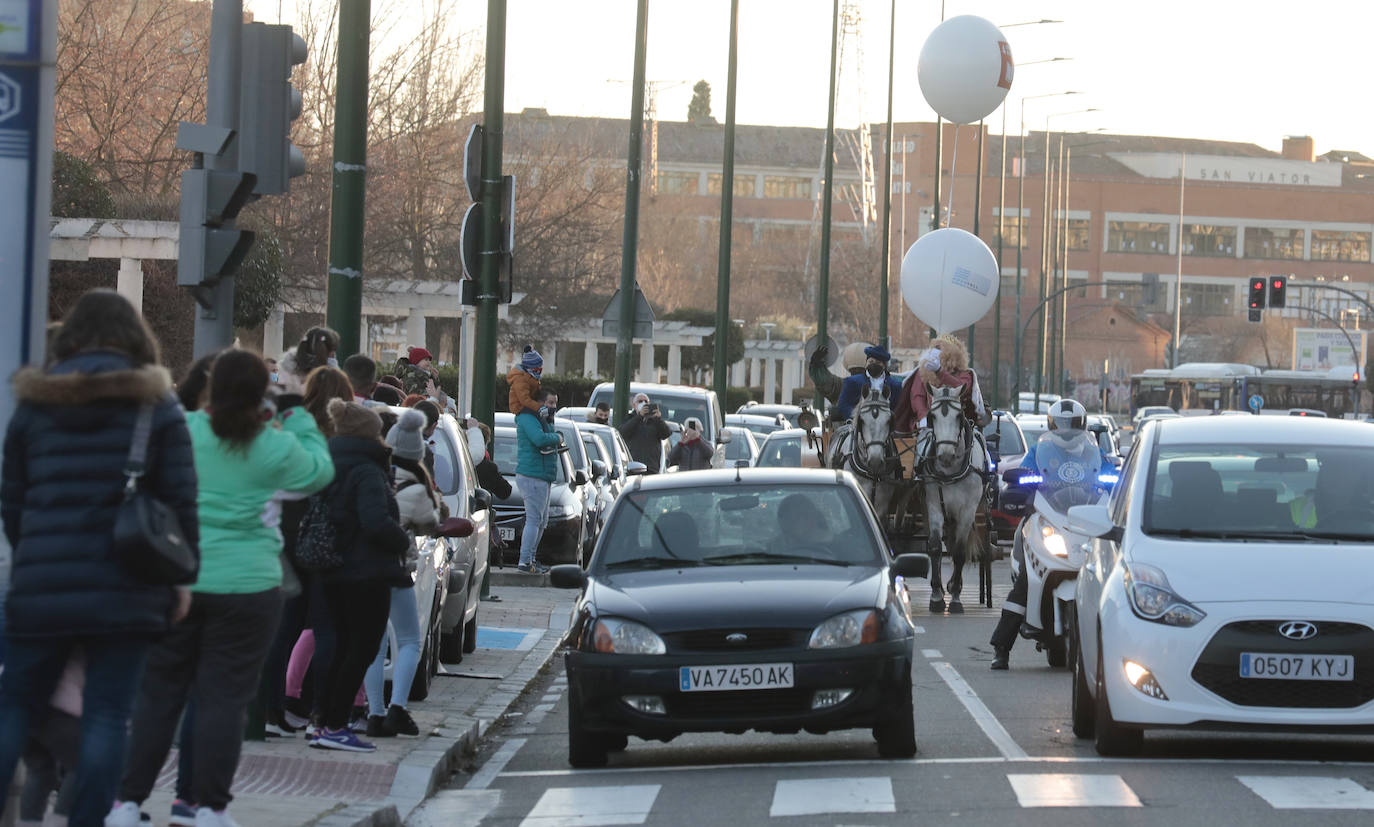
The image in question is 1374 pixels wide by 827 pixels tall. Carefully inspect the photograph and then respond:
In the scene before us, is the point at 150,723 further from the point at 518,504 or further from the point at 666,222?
the point at 666,222

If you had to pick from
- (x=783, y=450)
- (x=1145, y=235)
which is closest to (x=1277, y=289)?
(x=783, y=450)

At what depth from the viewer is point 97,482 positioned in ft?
21.7

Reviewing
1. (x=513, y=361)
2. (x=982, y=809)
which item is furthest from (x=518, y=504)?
(x=513, y=361)

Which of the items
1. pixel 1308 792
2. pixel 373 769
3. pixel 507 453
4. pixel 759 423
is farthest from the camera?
pixel 759 423

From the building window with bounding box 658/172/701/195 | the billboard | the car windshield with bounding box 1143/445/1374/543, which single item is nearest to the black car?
the car windshield with bounding box 1143/445/1374/543

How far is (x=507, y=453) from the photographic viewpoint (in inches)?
985

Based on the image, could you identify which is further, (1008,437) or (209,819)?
(1008,437)

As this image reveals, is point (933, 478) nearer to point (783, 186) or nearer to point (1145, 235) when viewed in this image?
point (1145, 235)

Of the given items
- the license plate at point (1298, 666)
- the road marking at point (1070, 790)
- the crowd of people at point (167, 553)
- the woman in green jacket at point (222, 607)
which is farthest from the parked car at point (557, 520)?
the woman in green jacket at point (222, 607)

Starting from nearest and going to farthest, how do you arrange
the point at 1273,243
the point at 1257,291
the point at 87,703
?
the point at 87,703 < the point at 1257,291 < the point at 1273,243

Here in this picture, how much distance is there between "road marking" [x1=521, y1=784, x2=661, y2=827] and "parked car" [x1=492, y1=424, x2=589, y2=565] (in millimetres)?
13356

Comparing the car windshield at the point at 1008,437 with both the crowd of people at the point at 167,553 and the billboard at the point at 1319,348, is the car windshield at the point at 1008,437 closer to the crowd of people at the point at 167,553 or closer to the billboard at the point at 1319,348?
the crowd of people at the point at 167,553

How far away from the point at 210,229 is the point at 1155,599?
467cm

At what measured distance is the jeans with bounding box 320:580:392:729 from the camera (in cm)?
1046
